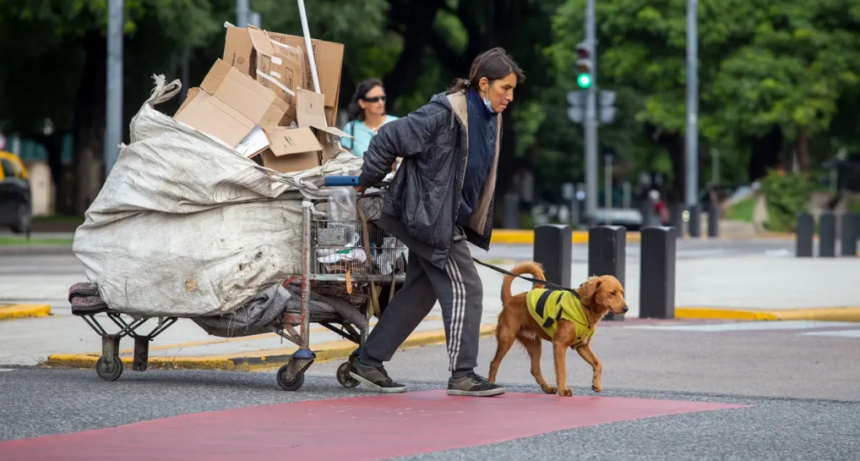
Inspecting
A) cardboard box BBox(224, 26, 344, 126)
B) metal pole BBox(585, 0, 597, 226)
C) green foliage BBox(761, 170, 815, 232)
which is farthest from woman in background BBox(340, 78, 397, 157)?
green foliage BBox(761, 170, 815, 232)

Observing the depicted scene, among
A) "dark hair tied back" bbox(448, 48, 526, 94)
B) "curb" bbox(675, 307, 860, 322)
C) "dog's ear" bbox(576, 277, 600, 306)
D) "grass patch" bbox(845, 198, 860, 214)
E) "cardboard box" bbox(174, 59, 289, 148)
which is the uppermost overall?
"dark hair tied back" bbox(448, 48, 526, 94)

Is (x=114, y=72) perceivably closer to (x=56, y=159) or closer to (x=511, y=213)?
(x=511, y=213)

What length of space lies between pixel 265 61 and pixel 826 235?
61.4 ft

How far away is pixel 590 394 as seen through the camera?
8859 millimetres

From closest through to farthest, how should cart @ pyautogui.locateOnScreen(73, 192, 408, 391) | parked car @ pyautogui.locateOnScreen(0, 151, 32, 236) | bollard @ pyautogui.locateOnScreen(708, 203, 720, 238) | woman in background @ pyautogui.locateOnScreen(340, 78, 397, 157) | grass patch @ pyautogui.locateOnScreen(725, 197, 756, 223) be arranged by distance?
cart @ pyautogui.locateOnScreen(73, 192, 408, 391) < woman in background @ pyautogui.locateOnScreen(340, 78, 397, 157) < parked car @ pyautogui.locateOnScreen(0, 151, 32, 236) < bollard @ pyautogui.locateOnScreen(708, 203, 720, 238) < grass patch @ pyautogui.locateOnScreen(725, 197, 756, 223)

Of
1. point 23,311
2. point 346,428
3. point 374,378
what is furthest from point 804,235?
point 346,428

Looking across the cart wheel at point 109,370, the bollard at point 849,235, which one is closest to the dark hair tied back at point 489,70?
the cart wheel at point 109,370

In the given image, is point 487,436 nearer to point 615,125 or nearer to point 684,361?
point 684,361

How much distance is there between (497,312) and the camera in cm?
1450

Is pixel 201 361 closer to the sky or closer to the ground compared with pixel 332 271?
closer to the ground

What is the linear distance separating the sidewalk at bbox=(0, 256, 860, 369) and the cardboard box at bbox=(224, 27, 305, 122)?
1855mm

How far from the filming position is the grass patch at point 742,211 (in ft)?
134

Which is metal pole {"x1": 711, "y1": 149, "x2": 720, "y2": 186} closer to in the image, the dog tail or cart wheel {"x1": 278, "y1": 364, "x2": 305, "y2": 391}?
Answer: the dog tail

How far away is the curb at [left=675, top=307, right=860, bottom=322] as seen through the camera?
47.2 ft
